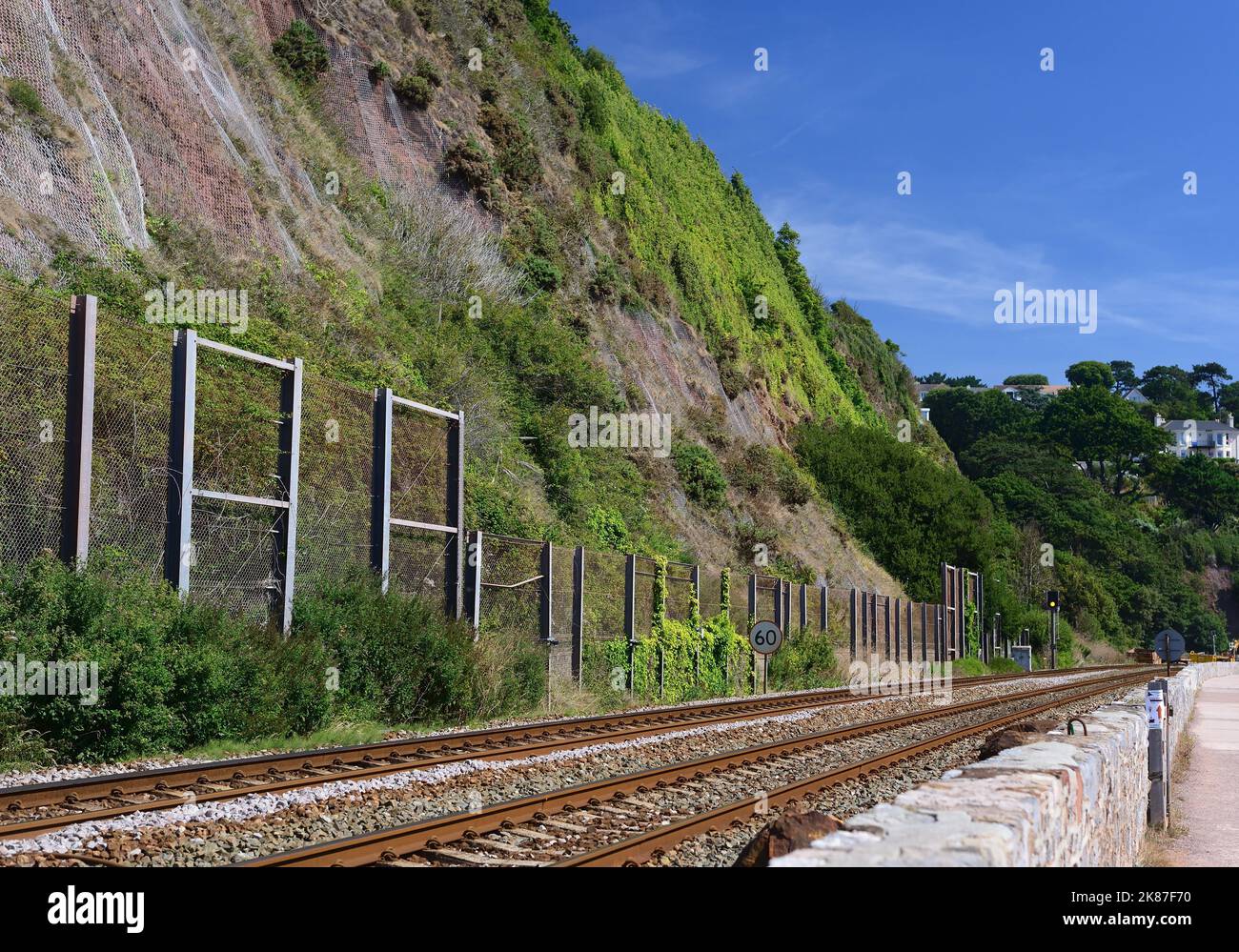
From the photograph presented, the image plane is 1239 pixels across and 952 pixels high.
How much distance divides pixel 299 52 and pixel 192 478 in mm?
24236

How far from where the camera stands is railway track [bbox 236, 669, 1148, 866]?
23.9 ft

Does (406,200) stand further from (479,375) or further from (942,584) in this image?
(942,584)

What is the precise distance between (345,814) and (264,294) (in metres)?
17.8

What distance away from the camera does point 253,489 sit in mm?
15383

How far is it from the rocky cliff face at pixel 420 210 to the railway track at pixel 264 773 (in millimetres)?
10912

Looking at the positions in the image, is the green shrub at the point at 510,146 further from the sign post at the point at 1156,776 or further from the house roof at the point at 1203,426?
the house roof at the point at 1203,426

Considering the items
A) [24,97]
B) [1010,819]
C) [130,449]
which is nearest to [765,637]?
[130,449]

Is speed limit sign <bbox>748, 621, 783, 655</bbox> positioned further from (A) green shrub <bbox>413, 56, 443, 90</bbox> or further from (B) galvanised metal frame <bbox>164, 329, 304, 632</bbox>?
(A) green shrub <bbox>413, 56, 443, 90</bbox>

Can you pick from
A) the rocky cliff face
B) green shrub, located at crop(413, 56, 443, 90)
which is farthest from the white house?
green shrub, located at crop(413, 56, 443, 90)

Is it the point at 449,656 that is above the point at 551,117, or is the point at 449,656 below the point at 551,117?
below

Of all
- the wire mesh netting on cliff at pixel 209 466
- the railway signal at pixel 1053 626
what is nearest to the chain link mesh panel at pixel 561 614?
the wire mesh netting on cliff at pixel 209 466

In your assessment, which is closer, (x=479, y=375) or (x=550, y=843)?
(x=550, y=843)

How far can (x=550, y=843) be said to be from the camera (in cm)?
803
